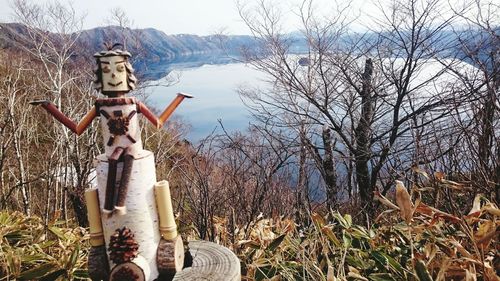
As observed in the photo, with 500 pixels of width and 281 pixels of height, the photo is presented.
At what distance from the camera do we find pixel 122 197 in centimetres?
171

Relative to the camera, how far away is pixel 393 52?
23.5 ft

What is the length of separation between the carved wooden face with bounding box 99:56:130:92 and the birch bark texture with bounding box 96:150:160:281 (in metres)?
0.33

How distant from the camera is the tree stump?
74.9 inches

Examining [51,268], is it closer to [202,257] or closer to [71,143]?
[202,257]

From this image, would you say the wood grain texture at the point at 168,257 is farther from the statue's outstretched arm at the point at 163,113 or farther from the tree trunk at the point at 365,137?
the tree trunk at the point at 365,137

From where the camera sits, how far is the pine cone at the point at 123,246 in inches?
67.3

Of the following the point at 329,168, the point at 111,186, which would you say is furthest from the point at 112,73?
the point at 329,168

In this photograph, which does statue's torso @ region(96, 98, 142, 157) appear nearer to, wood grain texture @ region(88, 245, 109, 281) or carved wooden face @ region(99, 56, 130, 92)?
carved wooden face @ region(99, 56, 130, 92)

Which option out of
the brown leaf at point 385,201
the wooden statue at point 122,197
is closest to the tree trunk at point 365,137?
the brown leaf at point 385,201

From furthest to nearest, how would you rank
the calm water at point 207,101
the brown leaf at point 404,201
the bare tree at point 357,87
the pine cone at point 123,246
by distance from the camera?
the calm water at point 207,101
the bare tree at point 357,87
the pine cone at point 123,246
the brown leaf at point 404,201

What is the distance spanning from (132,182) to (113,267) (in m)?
0.39

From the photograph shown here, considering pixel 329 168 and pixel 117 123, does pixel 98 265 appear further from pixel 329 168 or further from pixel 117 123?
pixel 329 168

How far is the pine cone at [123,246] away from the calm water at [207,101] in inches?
434

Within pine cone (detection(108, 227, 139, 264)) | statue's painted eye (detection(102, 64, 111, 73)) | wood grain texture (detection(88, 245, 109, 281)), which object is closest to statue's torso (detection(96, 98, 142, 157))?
statue's painted eye (detection(102, 64, 111, 73))
